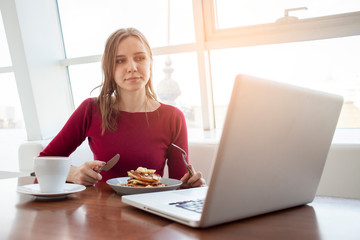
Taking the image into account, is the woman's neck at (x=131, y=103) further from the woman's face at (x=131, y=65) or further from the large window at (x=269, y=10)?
the large window at (x=269, y=10)

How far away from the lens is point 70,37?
351cm

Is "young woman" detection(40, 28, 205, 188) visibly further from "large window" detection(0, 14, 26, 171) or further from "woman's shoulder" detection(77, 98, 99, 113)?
"large window" detection(0, 14, 26, 171)

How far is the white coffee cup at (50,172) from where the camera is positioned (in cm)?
100

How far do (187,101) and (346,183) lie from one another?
1535 millimetres

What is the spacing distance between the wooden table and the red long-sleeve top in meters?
0.74

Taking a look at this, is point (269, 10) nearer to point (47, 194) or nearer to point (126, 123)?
point (126, 123)

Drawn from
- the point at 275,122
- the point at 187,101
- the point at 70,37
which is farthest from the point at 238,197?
the point at 70,37

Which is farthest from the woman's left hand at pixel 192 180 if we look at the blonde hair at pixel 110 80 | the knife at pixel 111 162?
the blonde hair at pixel 110 80

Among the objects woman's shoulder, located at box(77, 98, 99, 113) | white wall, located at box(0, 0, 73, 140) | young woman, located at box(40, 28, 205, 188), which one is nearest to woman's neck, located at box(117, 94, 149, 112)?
young woman, located at box(40, 28, 205, 188)

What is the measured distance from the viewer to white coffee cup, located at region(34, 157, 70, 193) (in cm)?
100

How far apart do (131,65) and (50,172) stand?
2.66ft

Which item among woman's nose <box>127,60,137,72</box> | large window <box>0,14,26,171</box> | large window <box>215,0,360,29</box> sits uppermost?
large window <box>215,0,360,29</box>

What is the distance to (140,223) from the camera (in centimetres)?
73

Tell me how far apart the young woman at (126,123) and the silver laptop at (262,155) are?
A: 86 centimetres
